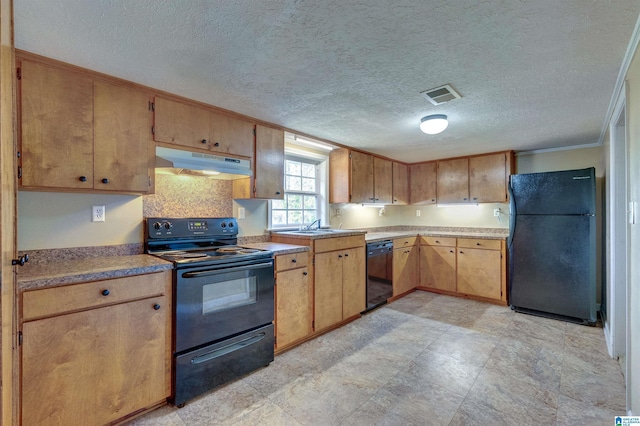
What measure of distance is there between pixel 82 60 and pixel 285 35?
125 centimetres

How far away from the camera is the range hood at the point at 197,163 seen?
2.11m

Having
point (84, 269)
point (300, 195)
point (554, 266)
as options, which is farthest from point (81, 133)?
point (554, 266)

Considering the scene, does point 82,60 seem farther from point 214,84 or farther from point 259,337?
point 259,337

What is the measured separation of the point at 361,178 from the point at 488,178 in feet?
6.17

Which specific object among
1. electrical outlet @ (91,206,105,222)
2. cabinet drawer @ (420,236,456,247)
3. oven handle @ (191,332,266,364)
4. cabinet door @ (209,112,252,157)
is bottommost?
oven handle @ (191,332,266,364)

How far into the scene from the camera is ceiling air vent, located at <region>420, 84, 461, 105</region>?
209 centimetres

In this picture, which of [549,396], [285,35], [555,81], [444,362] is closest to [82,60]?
[285,35]

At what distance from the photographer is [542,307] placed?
3.41 m

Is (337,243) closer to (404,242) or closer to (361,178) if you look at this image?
(361,178)

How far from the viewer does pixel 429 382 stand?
6.93 ft

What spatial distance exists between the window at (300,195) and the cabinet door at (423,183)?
1907 mm

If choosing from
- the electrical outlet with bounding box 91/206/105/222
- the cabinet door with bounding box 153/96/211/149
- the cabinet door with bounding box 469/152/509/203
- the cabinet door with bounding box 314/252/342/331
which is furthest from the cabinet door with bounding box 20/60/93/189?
the cabinet door with bounding box 469/152/509/203

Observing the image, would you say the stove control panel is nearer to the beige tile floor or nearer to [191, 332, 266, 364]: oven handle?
[191, 332, 266, 364]: oven handle

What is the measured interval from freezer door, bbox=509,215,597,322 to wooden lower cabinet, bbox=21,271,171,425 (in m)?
3.86
